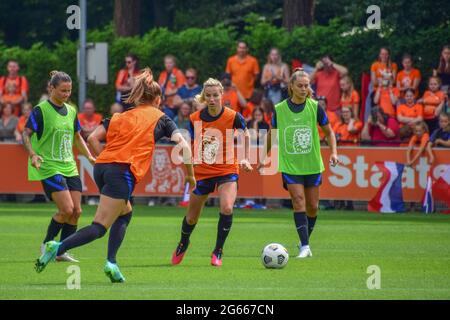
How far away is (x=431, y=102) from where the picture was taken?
80.1 feet

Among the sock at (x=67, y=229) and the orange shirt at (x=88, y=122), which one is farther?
the orange shirt at (x=88, y=122)

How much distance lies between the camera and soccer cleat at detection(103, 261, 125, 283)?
12.5 meters

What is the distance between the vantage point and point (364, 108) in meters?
25.7

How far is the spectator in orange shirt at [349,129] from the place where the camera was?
25.0 metres

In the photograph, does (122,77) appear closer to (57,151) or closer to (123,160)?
(57,151)

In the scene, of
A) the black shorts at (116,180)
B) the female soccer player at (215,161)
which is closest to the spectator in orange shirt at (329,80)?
the female soccer player at (215,161)

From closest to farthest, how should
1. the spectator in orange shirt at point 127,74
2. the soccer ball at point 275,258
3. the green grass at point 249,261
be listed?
the green grass at point 249,261 < the soccer ball at point 275,258 < the spectator in orange shirt at point 127,74

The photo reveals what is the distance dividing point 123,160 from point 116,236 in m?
0.77

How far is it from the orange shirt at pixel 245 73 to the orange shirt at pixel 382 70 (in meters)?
2.62

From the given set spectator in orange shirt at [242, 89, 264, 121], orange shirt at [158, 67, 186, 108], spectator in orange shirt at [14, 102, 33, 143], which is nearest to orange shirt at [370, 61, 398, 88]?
spectator in orange shirt at [242, 89, 264, 121]

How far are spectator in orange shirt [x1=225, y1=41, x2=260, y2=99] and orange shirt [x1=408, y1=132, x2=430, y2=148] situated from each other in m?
3.90

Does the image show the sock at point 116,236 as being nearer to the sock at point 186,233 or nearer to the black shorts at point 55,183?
the sock at point 186,233

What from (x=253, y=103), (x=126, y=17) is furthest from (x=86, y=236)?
(x=126, y=17)

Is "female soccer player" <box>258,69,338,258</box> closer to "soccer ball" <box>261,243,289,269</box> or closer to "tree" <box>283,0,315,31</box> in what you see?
"soccer ball" <box>261,243,289,269</box>
